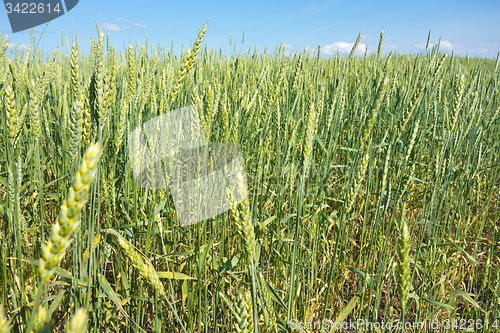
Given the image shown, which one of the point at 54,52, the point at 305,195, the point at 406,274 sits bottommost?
the point at 305,195

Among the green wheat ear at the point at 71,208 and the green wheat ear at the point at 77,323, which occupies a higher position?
the green wheat ear at the point at 71,208

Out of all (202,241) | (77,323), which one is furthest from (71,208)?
(202,241)

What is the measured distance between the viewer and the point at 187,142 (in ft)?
4.73

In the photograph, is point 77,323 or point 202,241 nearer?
point 77,323

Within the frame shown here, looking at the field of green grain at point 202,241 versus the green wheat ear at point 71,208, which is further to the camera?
the field of green grain at point 202,241

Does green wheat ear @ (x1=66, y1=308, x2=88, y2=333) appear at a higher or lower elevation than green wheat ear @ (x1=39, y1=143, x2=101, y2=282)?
lower

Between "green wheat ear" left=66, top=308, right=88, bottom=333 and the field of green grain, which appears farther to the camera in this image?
the field of green grain

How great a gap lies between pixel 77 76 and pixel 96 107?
134 millimetres

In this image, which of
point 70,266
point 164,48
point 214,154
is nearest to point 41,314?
point 70,266

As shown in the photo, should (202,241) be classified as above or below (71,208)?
below

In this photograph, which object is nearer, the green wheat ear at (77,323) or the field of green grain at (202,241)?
the green wheat ear at (77,323)

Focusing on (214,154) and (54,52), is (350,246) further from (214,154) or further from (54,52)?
(54,52)

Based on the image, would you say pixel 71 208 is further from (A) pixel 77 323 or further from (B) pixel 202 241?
(B) pixel 202 241

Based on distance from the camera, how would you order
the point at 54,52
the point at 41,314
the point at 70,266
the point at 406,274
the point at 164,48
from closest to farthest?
the point at 41,314, the point at 406,274, the point at 70,266, the point at 54,52, the point at 164,48
